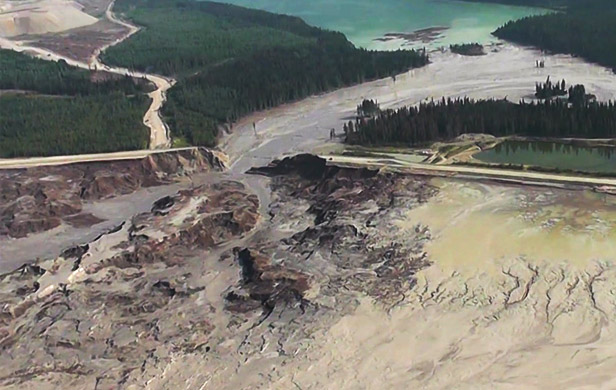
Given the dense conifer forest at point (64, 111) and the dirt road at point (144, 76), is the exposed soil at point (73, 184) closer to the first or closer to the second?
the dense conifer forest at point (64, 111)

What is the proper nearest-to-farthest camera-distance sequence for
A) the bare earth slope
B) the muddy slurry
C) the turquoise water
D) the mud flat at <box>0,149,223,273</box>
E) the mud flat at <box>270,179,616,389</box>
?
the mud flat at <box>270,179,616,389</box>, the bare earth slope, the muddy slurry, the mud flat at <box>0,149,223,273</box>, the turquoise water

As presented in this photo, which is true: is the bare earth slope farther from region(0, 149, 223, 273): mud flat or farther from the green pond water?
the green pond water

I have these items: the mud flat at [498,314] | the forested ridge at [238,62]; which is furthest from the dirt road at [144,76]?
the mud flat at [498,314]

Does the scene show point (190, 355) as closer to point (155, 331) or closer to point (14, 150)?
point (155, 331)

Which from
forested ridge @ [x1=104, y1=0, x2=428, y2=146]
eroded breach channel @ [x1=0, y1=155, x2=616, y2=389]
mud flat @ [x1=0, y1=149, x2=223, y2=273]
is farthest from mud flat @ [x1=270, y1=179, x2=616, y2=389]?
forested ridge @ [x1=104, y1=0, x2=428, y2=146]

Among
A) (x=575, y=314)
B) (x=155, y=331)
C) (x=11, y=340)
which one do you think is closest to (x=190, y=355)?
(x=155, y=331)

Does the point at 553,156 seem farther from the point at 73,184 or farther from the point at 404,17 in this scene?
the point at 404,17

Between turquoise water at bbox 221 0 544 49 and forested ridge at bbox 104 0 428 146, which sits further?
turquoise water at bbox 221 0 544 49

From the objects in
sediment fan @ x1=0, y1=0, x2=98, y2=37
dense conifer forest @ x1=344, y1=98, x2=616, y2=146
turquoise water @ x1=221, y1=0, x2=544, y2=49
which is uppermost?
sediment fan @ x1=0, y1=0, x2=98, y2=37

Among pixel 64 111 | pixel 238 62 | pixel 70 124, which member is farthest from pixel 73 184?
pixel 238 62
